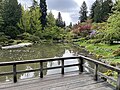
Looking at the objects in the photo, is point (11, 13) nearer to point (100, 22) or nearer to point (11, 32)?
point (11, 32)

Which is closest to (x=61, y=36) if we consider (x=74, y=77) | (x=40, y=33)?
(x=40, y=33)

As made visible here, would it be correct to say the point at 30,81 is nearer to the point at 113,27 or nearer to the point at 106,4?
the point at 113,27

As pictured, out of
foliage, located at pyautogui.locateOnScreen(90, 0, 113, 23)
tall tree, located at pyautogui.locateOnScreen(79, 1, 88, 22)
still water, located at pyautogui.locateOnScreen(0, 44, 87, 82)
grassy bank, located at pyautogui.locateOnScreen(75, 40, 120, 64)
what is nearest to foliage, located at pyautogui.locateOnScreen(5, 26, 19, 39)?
still water, located at pyautogui.locateOnScreen(0, 44, 87, 82)

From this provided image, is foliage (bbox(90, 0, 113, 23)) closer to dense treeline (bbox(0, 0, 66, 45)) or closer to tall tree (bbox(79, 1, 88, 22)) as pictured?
tall tree (bbox(79, 1, 88, 22))

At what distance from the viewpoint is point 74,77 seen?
243 inches

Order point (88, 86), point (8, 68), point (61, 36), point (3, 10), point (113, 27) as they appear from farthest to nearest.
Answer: point (61, 36) < point (3, 10) < point (113, 27) < point (8, 68) < point (88, 86)

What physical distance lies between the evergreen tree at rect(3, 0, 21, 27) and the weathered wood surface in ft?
111

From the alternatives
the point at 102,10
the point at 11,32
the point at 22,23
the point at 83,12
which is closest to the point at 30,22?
the point at 22,23

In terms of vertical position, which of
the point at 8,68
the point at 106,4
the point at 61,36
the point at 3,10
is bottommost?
the point at 8,68

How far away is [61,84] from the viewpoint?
17.9 ft

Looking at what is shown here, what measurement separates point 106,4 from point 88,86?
150ft

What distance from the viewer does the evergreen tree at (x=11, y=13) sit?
3772 centimetres

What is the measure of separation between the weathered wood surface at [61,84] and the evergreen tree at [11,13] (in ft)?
111

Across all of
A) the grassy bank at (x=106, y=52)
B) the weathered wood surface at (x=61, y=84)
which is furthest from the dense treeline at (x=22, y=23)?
the weathered wood surface at (x=61, y=84)
